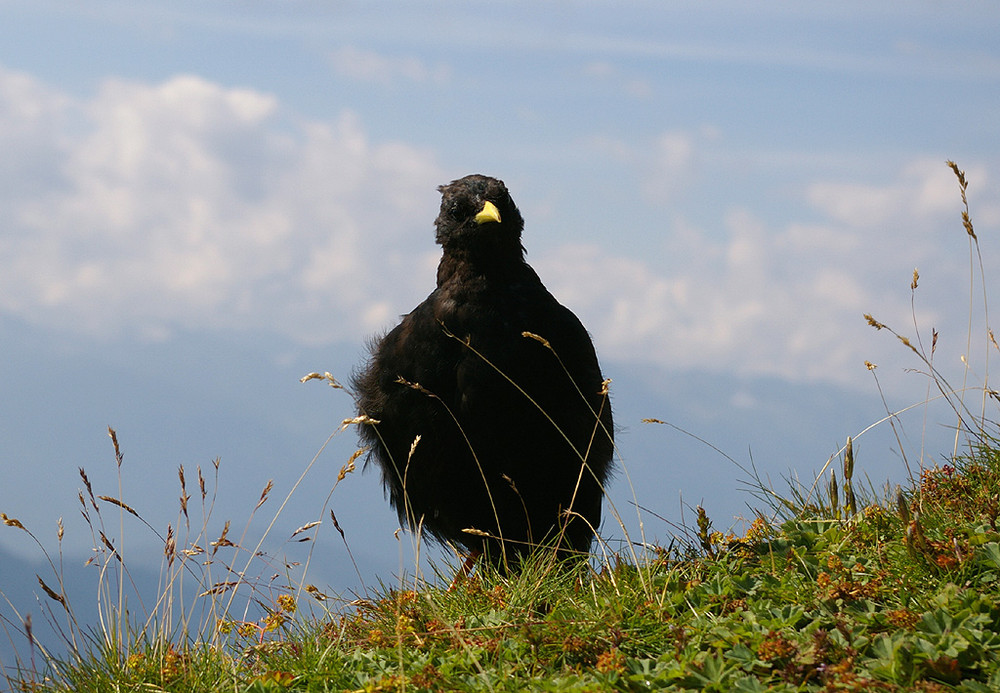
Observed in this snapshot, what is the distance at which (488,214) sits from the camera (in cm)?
523

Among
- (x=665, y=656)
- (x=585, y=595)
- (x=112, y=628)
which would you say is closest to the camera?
(x=665, y=656)

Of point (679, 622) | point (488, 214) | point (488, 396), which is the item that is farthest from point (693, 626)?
point (488, 214)

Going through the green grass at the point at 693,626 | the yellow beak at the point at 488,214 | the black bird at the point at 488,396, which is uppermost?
the yellow beak at the point at 488,214

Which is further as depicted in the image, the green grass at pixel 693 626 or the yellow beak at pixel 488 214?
the yellow beak at pixel 488 214

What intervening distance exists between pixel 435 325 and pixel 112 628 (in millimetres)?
2206

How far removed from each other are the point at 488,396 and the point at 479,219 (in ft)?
3.16

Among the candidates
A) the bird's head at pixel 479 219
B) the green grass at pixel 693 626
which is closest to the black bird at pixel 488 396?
the bird's head at pixel 479 219

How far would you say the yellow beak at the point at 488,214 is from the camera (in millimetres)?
5188

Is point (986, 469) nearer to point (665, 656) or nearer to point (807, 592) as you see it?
point (807, 592)

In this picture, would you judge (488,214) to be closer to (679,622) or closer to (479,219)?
(479,219)

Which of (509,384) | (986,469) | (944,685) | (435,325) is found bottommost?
(944,685)

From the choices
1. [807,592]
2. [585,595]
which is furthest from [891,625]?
[585,595]

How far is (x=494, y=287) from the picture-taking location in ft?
17.4

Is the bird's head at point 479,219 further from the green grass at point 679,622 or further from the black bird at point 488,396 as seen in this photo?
the green grass at point 679,622
